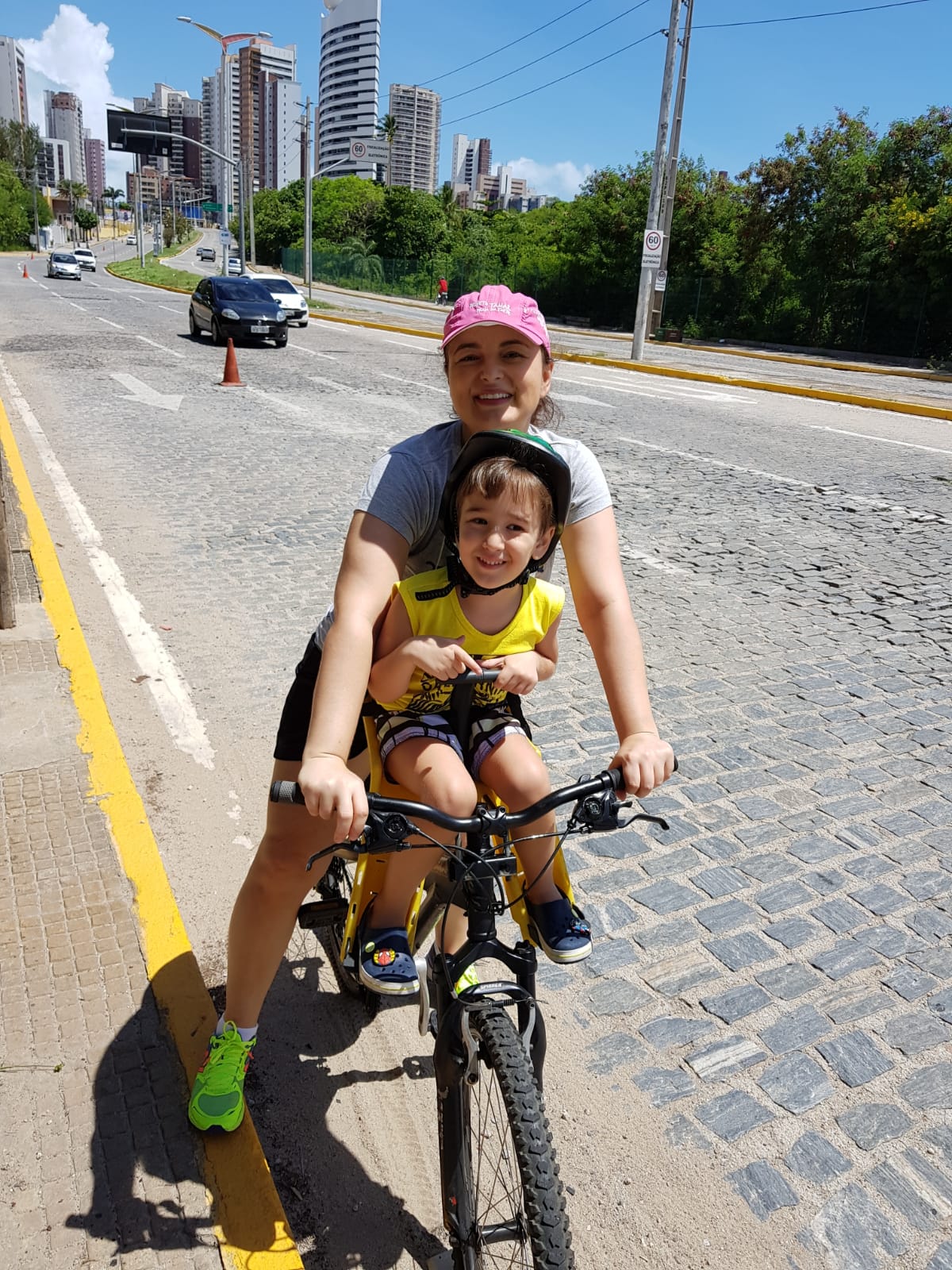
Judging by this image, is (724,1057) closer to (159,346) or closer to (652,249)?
(159,346)

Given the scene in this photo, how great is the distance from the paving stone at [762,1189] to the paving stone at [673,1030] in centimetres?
45

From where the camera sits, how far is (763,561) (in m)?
7.90

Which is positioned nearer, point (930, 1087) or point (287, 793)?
point (287, 793)

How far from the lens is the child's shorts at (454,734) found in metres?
2.21

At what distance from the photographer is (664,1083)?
287 cm

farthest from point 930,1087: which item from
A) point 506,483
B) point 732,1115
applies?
point 506,483

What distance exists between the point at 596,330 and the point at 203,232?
153554 mm

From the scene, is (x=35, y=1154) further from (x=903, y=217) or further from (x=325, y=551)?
(x=903, y=217)

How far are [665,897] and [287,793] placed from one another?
215cm

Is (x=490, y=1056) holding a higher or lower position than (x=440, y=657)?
lower

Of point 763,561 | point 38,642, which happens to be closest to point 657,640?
point 763,561

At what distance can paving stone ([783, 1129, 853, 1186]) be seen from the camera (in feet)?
8.47

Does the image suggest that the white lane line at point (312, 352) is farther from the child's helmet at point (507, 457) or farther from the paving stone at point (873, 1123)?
the paving stone at point (873, 1123)

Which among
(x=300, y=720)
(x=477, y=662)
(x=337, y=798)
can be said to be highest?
(x=477, y=662)
